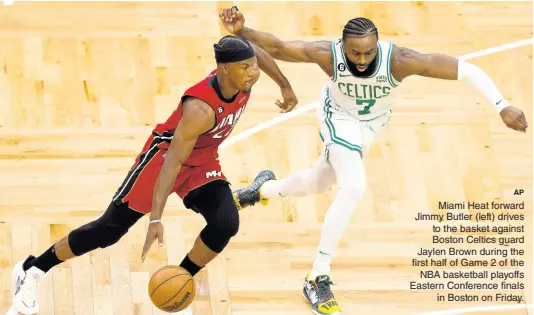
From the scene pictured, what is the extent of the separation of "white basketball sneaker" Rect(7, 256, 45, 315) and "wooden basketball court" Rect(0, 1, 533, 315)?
16cm

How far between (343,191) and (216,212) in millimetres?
1036

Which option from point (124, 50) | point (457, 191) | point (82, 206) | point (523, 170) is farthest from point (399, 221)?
point (124, 50)

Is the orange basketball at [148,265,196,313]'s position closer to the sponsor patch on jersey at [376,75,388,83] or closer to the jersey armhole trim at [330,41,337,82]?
the jersey armhole trim at [330,41,337,82]

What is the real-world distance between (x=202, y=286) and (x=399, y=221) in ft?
6.20

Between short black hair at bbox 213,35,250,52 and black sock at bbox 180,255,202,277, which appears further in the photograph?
black sock at bbox 180,255,202,277

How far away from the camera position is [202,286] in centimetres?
948

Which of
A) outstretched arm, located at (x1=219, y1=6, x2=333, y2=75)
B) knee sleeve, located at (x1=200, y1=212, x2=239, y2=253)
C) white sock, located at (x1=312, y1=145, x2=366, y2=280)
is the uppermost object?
outstretched arm, located at (x1=219, y1=6, x2=333, y2=75)

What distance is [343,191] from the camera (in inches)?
352

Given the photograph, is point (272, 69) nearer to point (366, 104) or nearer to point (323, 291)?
point (366, 104)

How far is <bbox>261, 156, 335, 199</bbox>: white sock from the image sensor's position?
9508 millimetres

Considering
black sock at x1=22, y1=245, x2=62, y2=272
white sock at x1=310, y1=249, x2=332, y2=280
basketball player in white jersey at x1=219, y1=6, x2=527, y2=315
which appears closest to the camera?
basketball player in white jersey at x1=219, y1=6, x2=527, y2=315

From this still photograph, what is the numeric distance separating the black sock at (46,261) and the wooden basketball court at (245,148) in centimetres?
40

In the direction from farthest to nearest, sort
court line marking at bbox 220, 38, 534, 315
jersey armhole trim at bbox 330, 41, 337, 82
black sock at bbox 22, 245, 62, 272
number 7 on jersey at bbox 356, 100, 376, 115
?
court line marking at bbox 220, 38, 534, 315, number 7 on jersey at bbox 356, 100, 376, 115, jersey armhole trim at bbox 330, 41, 337, 82, black sock at bbox 22, 245, 62, 272

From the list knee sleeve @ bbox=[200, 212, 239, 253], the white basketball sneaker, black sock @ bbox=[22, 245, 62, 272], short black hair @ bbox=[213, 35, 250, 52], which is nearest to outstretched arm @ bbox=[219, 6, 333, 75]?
short black hair @ bbox=[213, 35, 250, 52]
